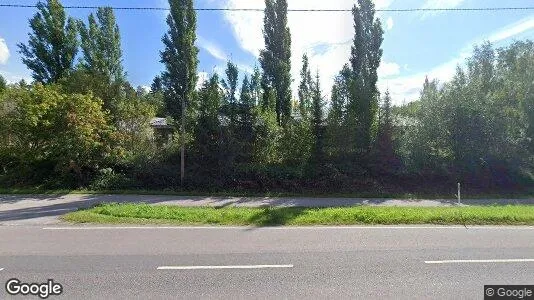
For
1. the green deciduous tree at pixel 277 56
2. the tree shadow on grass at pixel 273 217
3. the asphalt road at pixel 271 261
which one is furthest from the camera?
the green deciduous tree at pixel 277 56

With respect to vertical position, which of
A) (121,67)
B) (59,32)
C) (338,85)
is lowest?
(338,85)

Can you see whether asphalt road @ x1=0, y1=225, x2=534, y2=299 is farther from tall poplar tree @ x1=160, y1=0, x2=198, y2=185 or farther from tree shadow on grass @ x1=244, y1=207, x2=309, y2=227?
tall poplar tree @ x1=160, y1=0, x2=198, y2=185

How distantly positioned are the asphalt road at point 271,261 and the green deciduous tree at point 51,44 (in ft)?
73.0

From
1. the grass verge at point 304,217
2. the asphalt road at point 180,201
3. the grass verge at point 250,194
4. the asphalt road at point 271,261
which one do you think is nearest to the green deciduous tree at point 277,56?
the grass verge at point 250,194

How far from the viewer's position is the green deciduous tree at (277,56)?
20.6 metres

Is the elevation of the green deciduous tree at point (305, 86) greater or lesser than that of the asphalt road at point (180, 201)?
greater

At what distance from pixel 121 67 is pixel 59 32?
5333mm

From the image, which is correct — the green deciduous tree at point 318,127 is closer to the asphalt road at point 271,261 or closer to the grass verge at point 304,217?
the grass verge at point 304,217

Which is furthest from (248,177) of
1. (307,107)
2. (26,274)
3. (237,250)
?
(26,274)

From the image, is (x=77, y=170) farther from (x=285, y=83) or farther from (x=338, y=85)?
(x=338, y=85)

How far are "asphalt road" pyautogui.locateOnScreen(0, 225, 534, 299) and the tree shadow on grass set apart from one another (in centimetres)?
69

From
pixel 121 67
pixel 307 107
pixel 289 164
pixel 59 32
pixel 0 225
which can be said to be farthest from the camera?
pixel 121 67

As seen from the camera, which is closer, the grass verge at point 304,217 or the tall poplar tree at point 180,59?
the grass verge at point 304,217

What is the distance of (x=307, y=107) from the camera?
Result: 1912 centimetres
